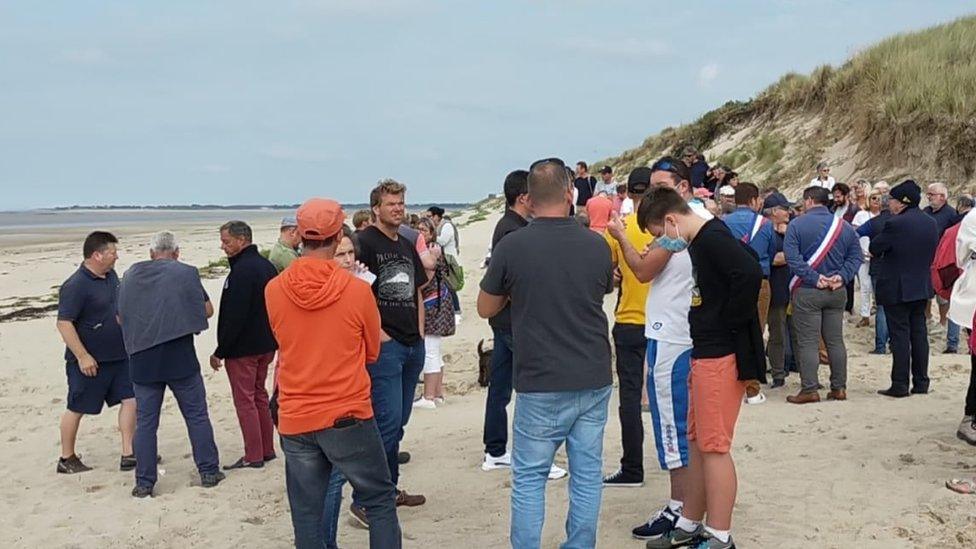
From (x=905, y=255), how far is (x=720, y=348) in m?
4.76

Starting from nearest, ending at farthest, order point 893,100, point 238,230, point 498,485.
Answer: point 498,485 → point 238,230 → point 893,100

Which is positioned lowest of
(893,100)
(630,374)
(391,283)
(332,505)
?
(332,505)

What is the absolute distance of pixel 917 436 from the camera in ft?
21.1

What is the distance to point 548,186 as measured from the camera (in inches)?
156

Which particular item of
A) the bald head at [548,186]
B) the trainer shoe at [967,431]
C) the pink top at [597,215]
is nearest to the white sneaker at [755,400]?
the trainer shoe at [967,431]

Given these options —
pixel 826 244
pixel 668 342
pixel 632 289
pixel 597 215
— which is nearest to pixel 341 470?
pixel 668 342

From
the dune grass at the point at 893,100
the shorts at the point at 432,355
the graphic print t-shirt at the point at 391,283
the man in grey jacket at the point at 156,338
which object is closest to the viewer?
the graphic print t-shirt at the point at 391,283

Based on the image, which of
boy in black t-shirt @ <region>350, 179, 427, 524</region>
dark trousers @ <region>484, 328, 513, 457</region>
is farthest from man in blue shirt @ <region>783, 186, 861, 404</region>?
boy in black t-shirt @ <region>350, 179, 427, 524</region>

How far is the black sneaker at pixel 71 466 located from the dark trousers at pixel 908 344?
23.3 ft

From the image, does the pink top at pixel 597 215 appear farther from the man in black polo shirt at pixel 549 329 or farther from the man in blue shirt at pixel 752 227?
the man in black polo shirt at pixel 549 329

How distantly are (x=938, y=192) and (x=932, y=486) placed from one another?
17.2 feet

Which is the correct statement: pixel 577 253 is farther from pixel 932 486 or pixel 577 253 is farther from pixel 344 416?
pixel 932 486

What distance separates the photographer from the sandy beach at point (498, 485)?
485cm

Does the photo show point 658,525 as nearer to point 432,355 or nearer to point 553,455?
point 553,455
